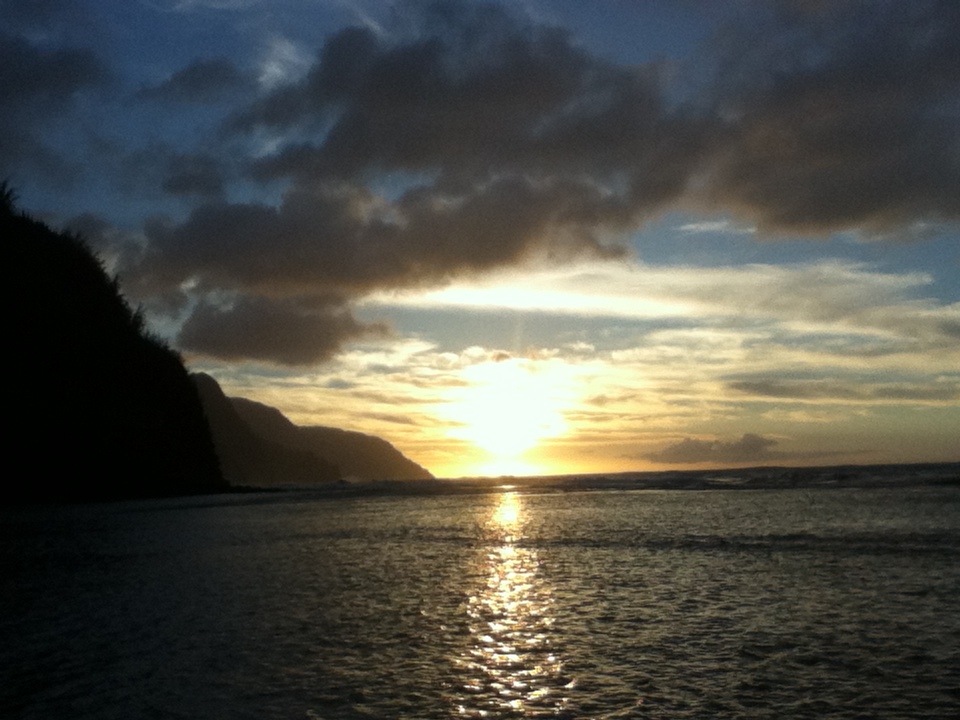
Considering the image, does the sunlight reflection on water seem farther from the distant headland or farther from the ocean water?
the distant headland

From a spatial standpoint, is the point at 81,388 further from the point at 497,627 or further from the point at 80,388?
the point at 497,627

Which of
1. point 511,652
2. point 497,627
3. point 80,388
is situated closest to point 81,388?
point 80,388

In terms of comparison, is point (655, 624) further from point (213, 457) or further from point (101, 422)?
point (213, 457)

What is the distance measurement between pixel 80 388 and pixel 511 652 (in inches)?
3514

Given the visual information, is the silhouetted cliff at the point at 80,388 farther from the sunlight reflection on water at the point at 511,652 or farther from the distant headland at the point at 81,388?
the sunlight reflection on water at the point at 511,652

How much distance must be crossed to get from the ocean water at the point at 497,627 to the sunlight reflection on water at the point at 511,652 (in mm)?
62

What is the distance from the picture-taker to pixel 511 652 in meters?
14.7

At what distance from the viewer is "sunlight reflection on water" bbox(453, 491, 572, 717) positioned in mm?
11539

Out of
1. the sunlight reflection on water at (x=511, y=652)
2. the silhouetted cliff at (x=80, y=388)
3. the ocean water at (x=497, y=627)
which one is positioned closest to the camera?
the sunlight reflection on water at (x=511, y=652)

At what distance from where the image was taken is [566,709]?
11.1m

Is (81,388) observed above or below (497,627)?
above

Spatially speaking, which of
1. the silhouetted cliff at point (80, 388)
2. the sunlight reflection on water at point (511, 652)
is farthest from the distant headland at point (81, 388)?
the sunlight reflection on water at point (511, 652)

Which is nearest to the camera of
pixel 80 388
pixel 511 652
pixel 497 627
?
pixel 511 652

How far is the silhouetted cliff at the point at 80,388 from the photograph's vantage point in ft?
273
